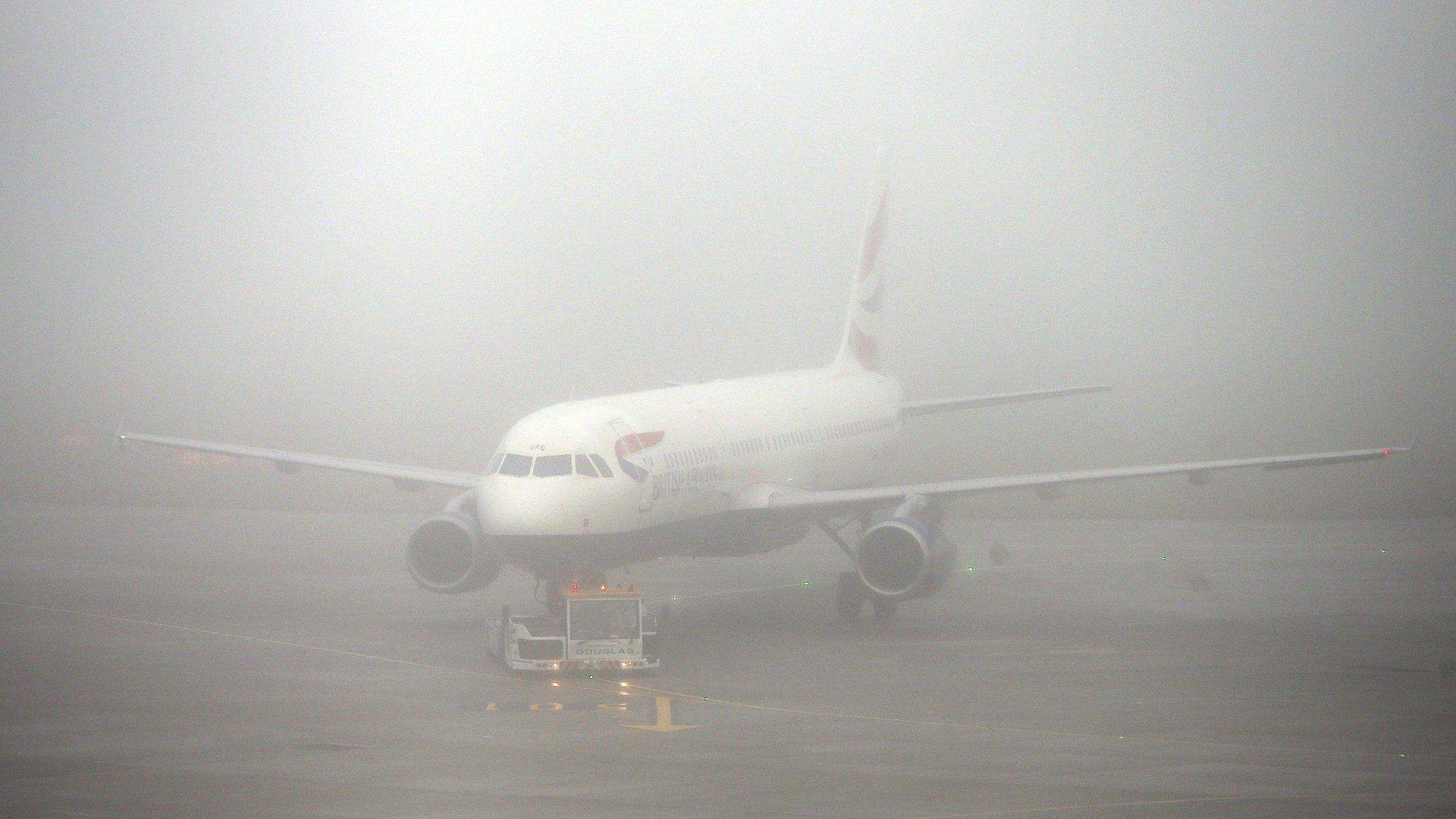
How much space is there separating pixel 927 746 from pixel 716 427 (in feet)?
43.4

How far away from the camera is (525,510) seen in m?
24.5

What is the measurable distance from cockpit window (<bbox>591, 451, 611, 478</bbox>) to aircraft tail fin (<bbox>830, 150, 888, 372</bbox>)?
1646 cm

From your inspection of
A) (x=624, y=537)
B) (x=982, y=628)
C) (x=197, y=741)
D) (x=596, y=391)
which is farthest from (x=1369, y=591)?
(x=596, y=391)

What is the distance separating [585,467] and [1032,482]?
8.78 m

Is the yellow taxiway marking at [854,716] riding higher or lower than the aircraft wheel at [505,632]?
lower

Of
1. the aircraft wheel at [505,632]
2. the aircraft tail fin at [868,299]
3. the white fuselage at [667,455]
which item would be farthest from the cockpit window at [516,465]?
the aircraft tail fin at [868,299]

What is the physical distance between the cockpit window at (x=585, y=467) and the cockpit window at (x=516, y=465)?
751 mm

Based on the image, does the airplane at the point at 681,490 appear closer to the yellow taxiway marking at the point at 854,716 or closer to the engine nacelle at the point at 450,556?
the engine nacelle at the point at 450,556

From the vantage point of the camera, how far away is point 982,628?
28.8 metres

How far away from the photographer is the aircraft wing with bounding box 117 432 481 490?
2992 centimetres

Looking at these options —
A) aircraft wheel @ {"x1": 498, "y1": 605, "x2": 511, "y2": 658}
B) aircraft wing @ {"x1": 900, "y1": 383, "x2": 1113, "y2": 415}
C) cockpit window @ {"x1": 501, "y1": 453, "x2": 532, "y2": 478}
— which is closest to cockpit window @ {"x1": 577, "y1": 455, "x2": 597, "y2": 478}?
cockpit window @ {"x1": 501, "y1": 453, "x2": 532, "y2": 478}

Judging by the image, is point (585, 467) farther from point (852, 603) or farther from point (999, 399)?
point (999, 399)

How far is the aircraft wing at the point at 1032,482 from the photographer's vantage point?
29.1m

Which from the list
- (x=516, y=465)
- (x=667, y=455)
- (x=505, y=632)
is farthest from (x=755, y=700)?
(x=667, y=455)
